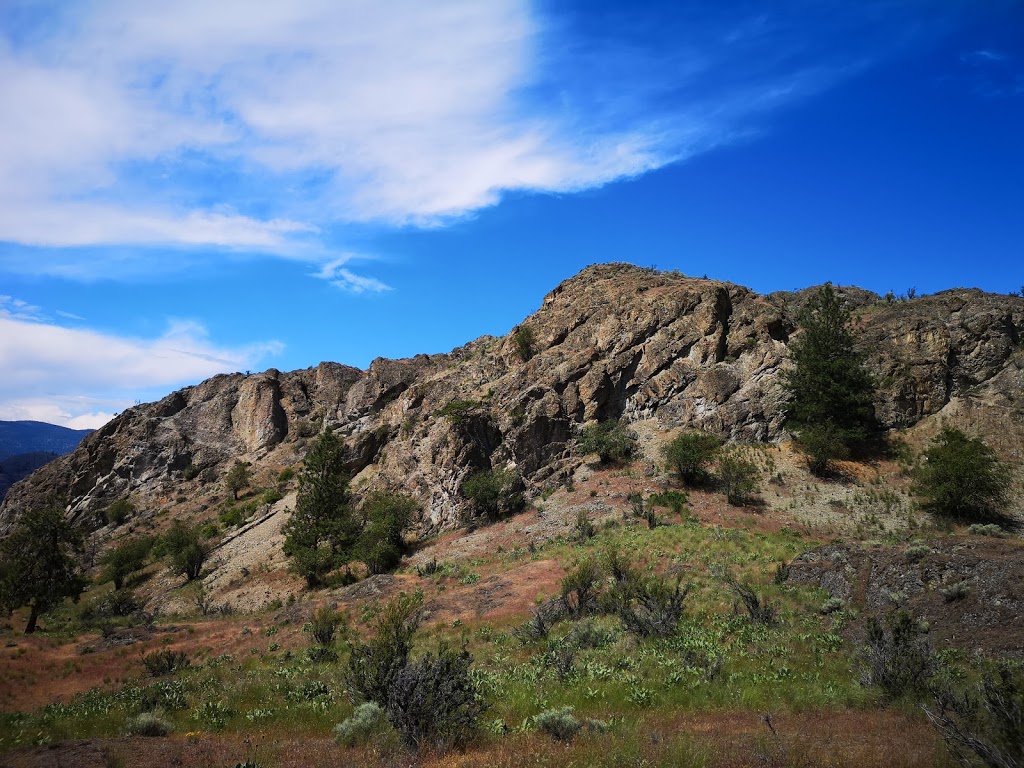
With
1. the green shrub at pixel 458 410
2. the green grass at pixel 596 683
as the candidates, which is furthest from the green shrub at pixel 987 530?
the green shrub at pixel 458 410

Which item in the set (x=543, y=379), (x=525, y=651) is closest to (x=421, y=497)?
(x=543, y=379)

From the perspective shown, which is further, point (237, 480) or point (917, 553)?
point (237, 480)

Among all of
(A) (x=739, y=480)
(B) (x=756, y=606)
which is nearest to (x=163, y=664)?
(B) (x=756, y=606)

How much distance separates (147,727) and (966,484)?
35863mm

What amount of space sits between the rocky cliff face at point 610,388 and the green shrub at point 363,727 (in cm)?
3040

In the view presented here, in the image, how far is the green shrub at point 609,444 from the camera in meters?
40.6

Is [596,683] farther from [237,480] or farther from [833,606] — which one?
[237,480]

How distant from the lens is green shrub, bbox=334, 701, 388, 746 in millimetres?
9500

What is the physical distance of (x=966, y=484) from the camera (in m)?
28.0

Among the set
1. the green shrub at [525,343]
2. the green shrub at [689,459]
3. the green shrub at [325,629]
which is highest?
the green shrub at [525,343]

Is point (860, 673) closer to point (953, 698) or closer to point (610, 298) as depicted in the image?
point (953, 698)

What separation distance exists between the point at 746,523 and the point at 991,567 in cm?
1592

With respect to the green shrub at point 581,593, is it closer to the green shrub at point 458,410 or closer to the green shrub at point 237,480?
the green shrub at point 458,410

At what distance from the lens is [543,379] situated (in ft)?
159
